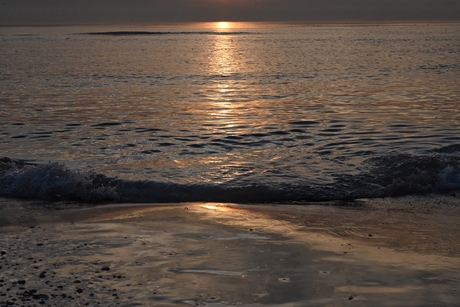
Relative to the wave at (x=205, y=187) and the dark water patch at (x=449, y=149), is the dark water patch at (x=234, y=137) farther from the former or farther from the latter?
the dark water patch at (x=449, y=149)

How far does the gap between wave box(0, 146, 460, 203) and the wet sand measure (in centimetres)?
93

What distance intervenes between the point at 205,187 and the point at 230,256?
4.23 meters

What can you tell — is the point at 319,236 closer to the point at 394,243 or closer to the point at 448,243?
the point at 394,243

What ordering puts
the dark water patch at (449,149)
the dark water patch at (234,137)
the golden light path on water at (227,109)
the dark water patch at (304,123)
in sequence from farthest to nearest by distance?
the dark water patch at (304,123) < the dark water patch at (234,137) < the dark water patch at (449,149) < the golden light path on water at (227,109)

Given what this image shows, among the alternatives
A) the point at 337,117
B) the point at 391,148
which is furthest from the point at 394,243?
the point at 337,117

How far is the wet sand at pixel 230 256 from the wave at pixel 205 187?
0.93 m

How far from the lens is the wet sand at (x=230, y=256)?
5.68 m

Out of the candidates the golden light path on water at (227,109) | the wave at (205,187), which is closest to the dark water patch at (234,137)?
the golden light path on water at (227,109)

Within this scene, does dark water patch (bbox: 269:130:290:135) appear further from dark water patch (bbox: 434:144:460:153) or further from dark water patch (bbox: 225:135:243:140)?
dark water patch (bbox: 434:144:460:153)

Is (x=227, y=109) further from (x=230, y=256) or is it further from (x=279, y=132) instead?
(x=230, y=256)

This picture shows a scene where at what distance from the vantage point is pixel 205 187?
1099cm

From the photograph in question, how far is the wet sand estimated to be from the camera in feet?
18.6

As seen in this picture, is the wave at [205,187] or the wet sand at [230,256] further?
the wave at [205,187]

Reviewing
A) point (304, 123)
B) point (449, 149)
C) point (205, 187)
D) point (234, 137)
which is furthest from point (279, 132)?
point (205, 187)
